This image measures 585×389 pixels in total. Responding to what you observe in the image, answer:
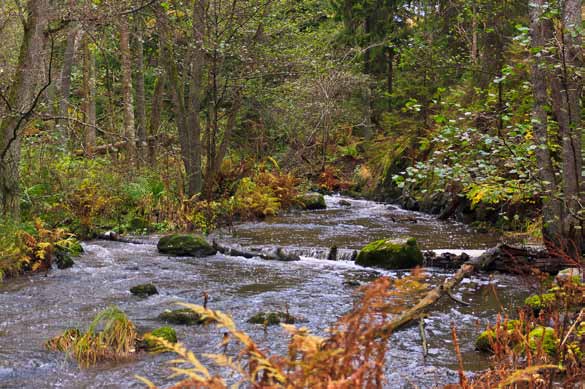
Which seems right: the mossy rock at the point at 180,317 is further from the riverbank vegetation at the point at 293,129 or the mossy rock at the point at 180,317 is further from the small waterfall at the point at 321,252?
the small waterfall at the point at 321,252

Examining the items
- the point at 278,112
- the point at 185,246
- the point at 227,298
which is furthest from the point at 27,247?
the point at 278,112

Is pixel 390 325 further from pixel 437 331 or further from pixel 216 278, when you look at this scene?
pixel 216 278

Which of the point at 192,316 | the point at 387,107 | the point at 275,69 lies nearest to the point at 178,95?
the point at 275,69

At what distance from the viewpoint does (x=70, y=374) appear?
603cm

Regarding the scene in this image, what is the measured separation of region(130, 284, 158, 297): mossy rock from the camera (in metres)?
9.20

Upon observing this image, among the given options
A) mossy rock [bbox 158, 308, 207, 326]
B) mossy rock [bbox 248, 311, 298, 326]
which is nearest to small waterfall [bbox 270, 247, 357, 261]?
mossy rock [bbox 248, 311, 298, 326]

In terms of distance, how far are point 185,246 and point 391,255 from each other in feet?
13.5

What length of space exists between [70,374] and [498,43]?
14.0 m

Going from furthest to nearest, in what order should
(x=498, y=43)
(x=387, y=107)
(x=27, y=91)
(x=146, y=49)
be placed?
(x=387, y=107), (x=146, y=49), (x=498, y=43), (x=27, y=91)

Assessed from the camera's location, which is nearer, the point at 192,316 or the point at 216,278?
the point at 192,316

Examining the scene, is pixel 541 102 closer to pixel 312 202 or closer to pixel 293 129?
pixel 312 202

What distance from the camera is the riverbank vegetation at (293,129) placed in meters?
7.55

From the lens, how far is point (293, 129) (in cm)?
2517

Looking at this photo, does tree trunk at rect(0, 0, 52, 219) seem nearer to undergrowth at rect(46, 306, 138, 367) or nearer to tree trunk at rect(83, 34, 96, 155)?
undergrowth at rect(46, 306, 138, 367)
